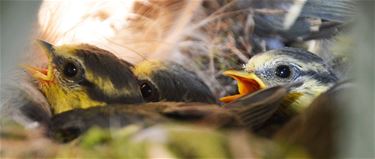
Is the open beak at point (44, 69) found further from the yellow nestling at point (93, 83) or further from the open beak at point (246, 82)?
the open beak at point (246, 82)

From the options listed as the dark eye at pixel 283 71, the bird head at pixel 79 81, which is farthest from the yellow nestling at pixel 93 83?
the dark eye at pixel 283 71

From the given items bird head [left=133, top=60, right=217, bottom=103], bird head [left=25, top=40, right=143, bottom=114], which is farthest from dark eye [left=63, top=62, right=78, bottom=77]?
bird head [left=133, top=60, right=217, bottom=103]

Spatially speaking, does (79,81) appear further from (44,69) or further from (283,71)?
(283,71)

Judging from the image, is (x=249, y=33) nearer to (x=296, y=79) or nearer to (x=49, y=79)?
(x=296, y=79)

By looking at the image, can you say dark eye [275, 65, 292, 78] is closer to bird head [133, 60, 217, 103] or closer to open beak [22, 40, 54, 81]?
bird head [133, 60, 217, 103]

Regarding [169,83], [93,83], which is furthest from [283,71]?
[93,83]

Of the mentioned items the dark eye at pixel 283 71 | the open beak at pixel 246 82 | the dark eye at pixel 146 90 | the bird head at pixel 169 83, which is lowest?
the dark eye at pixel 146 90

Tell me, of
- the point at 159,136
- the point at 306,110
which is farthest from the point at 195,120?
the point at 306,110

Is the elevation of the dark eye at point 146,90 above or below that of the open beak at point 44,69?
above
